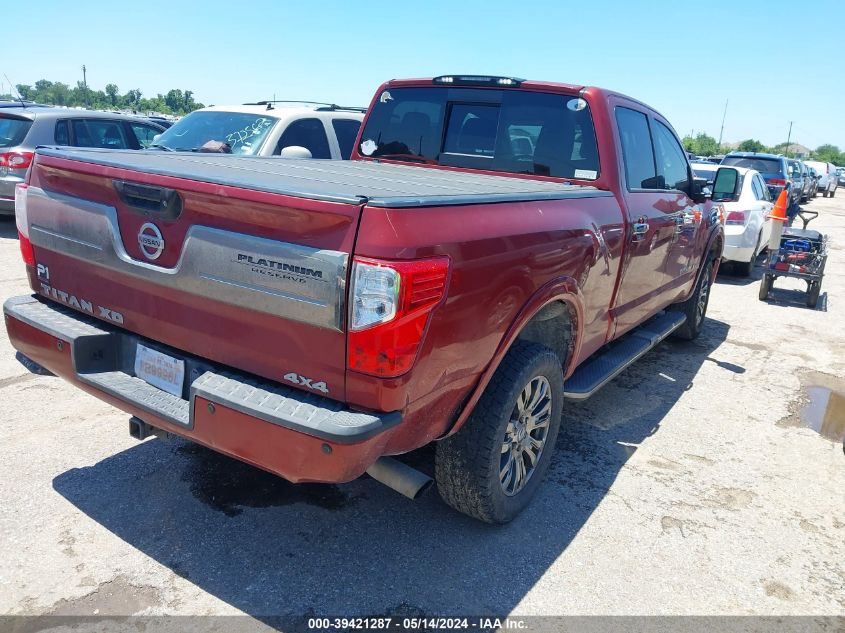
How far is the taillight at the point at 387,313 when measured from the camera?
2084 mm

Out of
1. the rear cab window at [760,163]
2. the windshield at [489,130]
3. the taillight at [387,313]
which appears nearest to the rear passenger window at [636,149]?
the windshield at [489,130]

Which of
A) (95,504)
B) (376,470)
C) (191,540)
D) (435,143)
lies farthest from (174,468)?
(435,143)

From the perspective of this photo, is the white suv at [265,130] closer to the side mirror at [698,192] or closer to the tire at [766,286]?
the side mirror at [698,192]

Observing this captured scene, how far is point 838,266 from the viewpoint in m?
12.1

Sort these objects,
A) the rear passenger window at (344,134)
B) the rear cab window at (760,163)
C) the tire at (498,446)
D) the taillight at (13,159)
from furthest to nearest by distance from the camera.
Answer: the rear cab window at (760,163)
the taillight at (13,159)
the rear passenger window at (344,134)
the tire at (498,446)

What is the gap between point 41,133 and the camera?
29.1ft

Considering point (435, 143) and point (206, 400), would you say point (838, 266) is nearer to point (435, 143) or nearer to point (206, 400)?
point (435, 143)

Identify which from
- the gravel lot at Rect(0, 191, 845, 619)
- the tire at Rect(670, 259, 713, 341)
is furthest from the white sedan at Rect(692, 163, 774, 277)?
the gravel lot at Rect(0, 191, 845, 619)

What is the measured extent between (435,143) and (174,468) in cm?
266

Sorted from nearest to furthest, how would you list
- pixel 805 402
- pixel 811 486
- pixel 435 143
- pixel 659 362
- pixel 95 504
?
pixel 95 504 < pixel 811 486 < pixel 435 143 < pixel 805 402 < pixel 659 362

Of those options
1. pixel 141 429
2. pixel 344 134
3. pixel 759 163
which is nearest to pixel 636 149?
pixel 141 429

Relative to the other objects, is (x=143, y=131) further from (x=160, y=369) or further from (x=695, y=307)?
(x=160, y=369)

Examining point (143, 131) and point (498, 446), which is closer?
point (498, 446)

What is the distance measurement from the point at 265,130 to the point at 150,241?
4.67m
